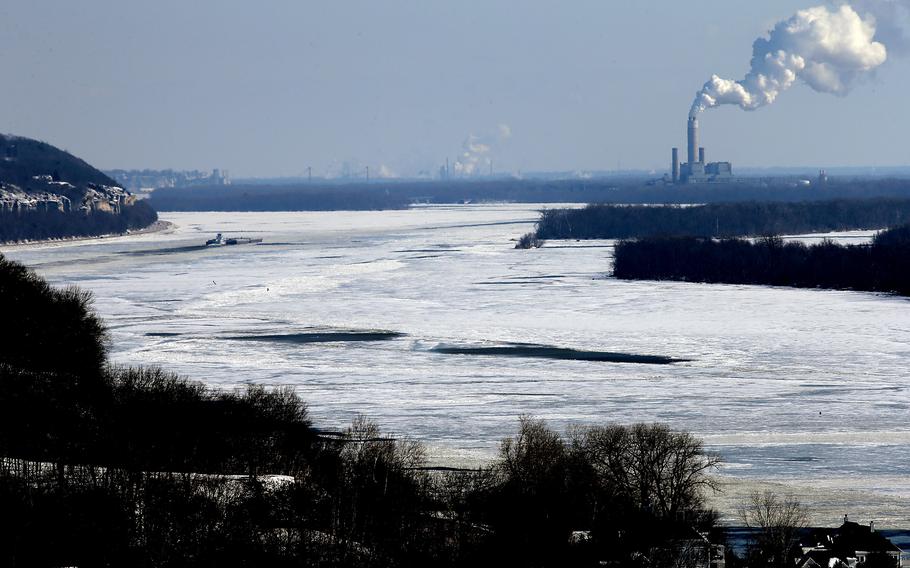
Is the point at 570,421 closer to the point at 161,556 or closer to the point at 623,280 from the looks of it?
the point at 161,556

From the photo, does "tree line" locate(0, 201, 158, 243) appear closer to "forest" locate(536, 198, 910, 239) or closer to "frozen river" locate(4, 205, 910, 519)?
"forest" locate(536, 198, 910, 239)

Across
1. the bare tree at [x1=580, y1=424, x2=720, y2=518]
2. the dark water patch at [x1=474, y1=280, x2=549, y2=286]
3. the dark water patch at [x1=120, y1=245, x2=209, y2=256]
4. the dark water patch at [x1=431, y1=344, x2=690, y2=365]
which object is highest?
the bare tree at [x1=580, y1=424, x2=720, y2=518]

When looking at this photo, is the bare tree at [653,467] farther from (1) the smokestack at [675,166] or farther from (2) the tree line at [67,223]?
(1) the smokestack at [675,166]

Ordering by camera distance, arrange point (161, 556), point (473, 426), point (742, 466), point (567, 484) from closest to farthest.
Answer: point (161, 556) < point (567, 484) < point (742, 466) < point (473, 426)

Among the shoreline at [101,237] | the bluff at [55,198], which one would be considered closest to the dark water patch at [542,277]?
the shoreline at [101,237]

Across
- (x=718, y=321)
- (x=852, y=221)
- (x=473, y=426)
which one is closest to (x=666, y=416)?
(x=473, y=426)

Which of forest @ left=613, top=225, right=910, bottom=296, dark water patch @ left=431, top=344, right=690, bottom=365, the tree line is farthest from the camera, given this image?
the tree line

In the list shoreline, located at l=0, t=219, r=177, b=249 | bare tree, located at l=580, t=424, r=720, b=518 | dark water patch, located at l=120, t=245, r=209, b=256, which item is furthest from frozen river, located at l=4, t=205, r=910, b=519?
shoreline, located at l=0, t=219, r=177, b=249
